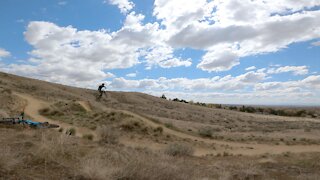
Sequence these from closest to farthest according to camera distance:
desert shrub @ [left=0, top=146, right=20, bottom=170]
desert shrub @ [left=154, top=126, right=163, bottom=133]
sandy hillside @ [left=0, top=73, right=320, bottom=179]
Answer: desert shrub @ [left=0, top=146, right=20, bottom=170] → sandy hillside @ [left=0, top=73, right=320, bottom=179] → desert shrub @ [left=154, top=126, right=163, bottom=133]

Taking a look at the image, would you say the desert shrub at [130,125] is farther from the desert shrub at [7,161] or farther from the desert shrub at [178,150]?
the desert shrub at [7,161]

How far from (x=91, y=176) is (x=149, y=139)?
2087 centimetres

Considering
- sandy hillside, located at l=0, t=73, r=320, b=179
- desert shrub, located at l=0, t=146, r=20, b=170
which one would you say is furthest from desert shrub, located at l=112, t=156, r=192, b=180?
desert shrub, located at l=0, t=146, r=20, b=170

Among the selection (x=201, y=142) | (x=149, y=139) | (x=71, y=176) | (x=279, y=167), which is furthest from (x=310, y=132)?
(x=71, y=176)

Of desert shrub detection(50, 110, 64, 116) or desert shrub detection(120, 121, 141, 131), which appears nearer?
desert shrub detection(120, 121, 141, 131)

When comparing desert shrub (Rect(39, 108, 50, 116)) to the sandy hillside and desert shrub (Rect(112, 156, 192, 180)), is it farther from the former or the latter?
desert shrub (Rect(112, 156, 192, 180))

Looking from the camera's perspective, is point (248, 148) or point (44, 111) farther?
point (44, 111)

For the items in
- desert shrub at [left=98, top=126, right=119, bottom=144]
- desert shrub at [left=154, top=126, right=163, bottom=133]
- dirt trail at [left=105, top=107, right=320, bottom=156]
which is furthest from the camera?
desert shrub at [left=154, top=126, right=163, bottom=133]

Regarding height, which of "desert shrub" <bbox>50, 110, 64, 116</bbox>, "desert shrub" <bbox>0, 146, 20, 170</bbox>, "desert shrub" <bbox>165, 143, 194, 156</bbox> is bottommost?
"desert shrub" <bbox>165, 143, 194, 156</bbox>

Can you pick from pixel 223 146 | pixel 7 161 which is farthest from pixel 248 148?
pixel 7 161

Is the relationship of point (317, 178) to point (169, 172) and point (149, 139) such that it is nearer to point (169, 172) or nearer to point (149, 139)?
point (169, 172)

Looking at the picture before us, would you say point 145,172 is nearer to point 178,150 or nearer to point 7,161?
point 7,161

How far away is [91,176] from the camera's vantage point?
8414 millimetres

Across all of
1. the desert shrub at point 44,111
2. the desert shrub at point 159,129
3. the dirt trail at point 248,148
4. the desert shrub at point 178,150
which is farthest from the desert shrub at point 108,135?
the desert shrub at point 44,111
